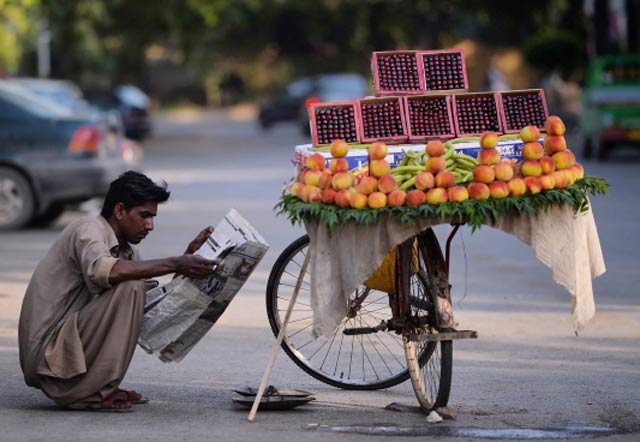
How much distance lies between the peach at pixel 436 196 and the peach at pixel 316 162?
0.52 meters

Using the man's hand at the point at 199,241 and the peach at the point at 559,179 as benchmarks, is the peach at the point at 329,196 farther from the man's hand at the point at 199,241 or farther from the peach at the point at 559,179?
the peach at the point at 559,179

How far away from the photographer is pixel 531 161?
6398mm

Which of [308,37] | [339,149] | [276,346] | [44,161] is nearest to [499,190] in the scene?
[339,149]

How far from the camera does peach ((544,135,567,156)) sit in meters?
6.52

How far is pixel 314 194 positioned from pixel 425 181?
50 centimetres

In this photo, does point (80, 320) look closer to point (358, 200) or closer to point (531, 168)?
point (358, 200)

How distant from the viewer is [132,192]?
668cm

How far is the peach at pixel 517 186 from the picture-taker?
6.25 metres

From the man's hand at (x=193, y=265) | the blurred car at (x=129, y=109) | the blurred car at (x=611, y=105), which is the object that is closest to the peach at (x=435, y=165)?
the man's hand at (x=193, y=265)

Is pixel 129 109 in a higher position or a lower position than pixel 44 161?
higher

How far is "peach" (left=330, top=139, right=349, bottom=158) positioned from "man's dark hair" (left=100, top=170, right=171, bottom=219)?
2.98ft

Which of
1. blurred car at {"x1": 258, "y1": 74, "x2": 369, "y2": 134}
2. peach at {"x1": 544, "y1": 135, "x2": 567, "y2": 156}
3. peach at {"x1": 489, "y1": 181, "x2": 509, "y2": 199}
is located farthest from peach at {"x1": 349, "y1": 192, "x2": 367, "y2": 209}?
blurred car at {"x1": 258, "y1": 74, "x2": 369, "y2": 134}

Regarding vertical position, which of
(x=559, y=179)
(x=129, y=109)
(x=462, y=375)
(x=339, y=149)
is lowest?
(x=462, y=375)

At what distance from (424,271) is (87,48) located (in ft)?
157
